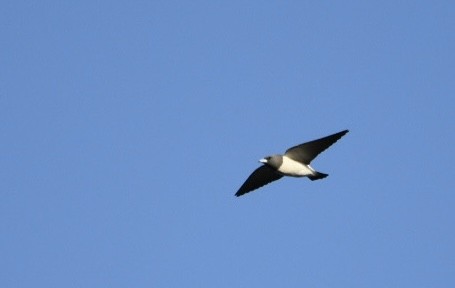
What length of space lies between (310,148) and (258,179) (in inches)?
138

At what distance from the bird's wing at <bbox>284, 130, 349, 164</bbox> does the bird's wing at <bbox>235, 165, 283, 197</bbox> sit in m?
1.85

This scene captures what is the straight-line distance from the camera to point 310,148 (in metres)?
29.2

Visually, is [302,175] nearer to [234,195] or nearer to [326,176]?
[326,176]

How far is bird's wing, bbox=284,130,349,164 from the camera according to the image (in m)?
29.0

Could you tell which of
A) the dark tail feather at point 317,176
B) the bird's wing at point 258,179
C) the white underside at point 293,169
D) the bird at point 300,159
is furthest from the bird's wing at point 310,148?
the bird's wing at point 258,179

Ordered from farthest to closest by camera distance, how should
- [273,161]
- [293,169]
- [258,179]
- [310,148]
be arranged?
[258,179] < [293,169] < [310,148] < [273,161]

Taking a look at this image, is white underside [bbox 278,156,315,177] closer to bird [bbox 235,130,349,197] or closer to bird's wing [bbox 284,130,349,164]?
bird [bbox 235,130,349,197]

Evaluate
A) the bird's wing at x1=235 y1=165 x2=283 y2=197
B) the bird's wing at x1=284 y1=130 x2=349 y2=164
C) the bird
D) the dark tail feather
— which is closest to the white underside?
the bird

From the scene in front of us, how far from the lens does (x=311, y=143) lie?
28969 millimetres

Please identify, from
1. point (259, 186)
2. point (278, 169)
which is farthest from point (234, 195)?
point (278, 169)

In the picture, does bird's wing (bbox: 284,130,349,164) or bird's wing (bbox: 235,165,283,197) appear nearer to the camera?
bird's wing (bbox: 284,130,349,164)

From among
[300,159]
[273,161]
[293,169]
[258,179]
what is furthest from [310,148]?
[258,179]

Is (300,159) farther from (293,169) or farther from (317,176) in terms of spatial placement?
(317,176)

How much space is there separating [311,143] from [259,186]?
157 inches
